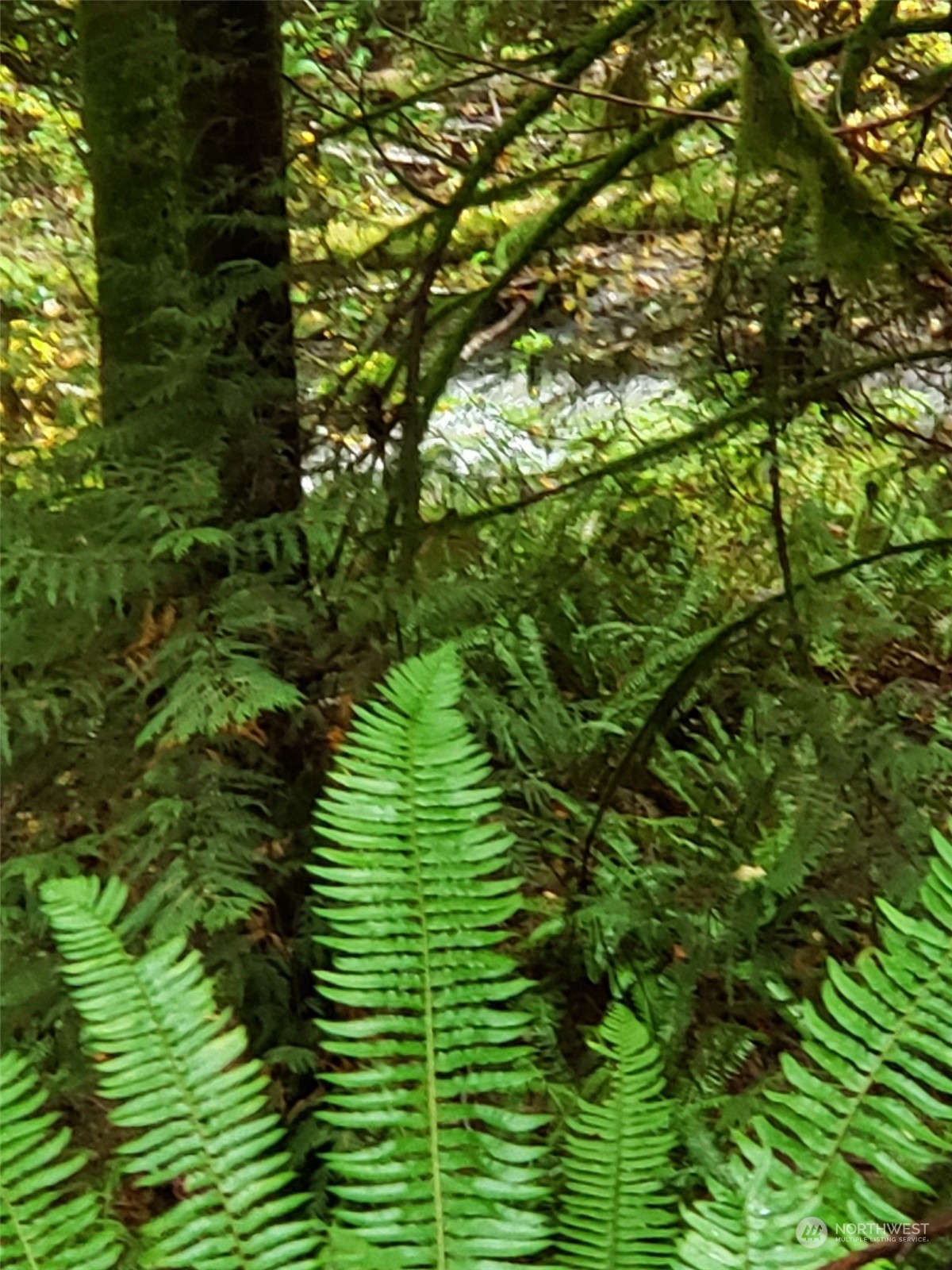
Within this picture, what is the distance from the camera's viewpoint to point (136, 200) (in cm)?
170

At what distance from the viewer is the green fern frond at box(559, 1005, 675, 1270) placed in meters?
0.98

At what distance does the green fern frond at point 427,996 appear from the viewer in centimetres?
95

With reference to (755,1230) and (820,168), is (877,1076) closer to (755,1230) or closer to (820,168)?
(755,1230)

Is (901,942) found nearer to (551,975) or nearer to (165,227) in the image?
(551,975)

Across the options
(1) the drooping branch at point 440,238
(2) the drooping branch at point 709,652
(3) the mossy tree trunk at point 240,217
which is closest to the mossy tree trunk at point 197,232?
(3) the mossy tree trunk at point 240,217

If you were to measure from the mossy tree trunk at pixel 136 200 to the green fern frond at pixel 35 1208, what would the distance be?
984 mm

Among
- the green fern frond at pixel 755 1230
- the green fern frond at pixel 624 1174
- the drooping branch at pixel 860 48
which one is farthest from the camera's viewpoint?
the drooping branch at pixel 860 48

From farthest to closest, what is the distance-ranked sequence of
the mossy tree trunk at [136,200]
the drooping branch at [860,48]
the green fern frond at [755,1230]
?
1. the mossy tree trunk at [136,200]
2. the drooping branch at [860,48]
3. the green fern frond at [755,1230]

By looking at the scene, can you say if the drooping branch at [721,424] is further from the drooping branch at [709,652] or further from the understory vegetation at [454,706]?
the drooping branch at [709,652]

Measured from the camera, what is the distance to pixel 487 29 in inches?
74.2

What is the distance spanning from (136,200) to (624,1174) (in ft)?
5.00

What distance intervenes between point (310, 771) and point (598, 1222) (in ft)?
2.78

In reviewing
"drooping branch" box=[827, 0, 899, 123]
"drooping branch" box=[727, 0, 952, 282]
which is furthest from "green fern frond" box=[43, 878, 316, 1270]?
"drooping branch" box=[827, 0, 899, 123]

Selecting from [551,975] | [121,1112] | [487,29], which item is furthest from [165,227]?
[551,975]
